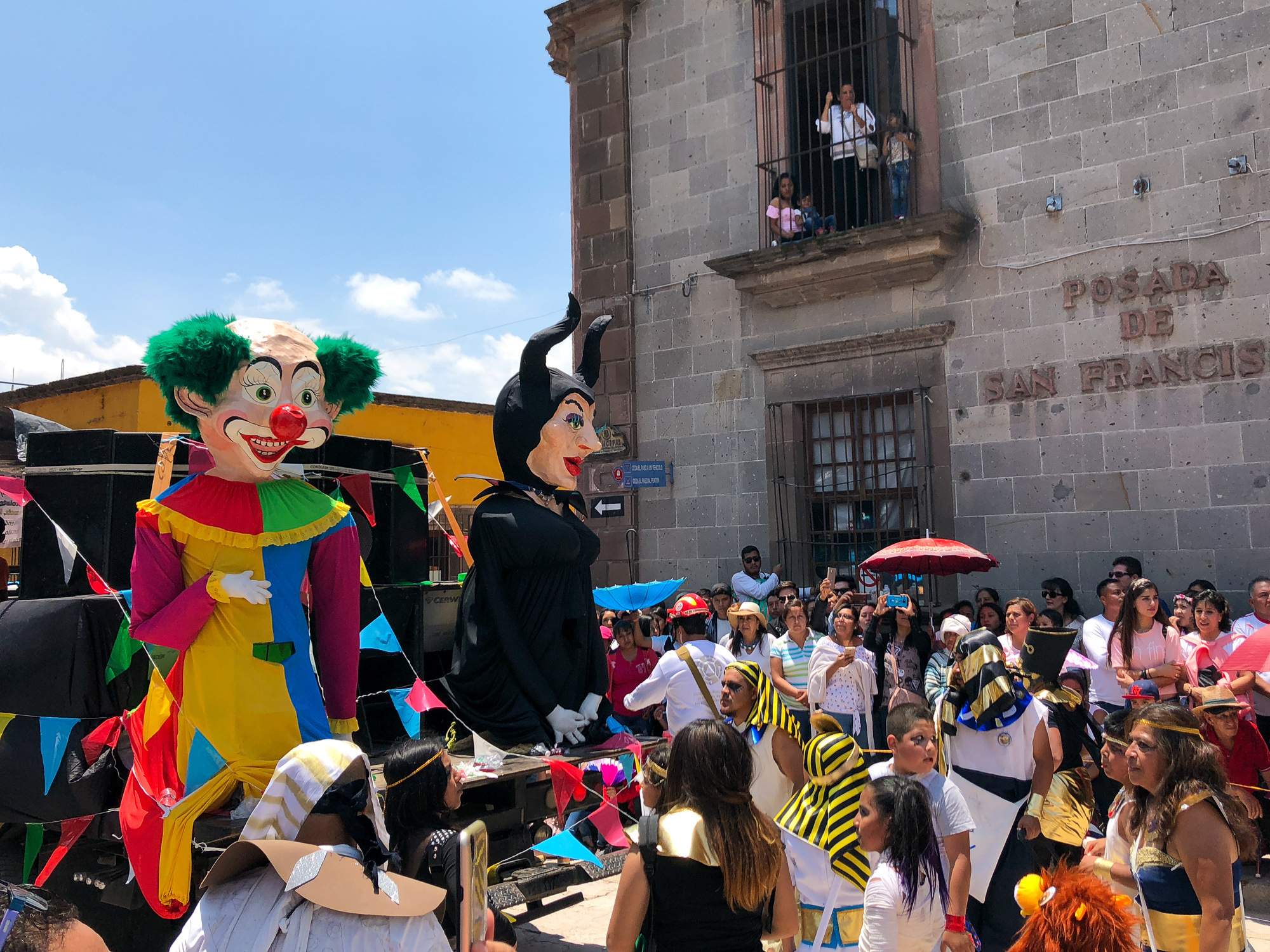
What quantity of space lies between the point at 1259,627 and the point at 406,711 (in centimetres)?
526

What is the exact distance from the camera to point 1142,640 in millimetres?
6363

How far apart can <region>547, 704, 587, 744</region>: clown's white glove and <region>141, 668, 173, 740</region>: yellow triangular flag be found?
1.92 m

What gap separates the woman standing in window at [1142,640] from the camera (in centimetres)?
628

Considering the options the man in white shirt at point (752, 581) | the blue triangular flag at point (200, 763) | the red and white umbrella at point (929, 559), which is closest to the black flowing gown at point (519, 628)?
the blue triangular flag at point (200, 763)

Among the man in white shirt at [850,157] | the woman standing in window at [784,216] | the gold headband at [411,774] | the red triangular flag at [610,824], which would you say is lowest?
the red triangular flag at [610,824]

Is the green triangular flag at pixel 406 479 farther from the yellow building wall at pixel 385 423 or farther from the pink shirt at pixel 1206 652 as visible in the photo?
the yellow building wall at pixel 385 423

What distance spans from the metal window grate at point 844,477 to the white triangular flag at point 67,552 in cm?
720

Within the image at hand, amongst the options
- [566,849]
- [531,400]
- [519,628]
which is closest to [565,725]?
[519,628]

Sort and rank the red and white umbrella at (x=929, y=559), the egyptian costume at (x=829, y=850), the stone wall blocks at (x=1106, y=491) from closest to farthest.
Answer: the egyptian costume at (x=829, y=850), the red and white umbrella at (x=929, y=559), the stone wall blocks at (x=1106, y=491)

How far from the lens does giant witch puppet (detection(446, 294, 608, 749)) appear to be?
542 centimetres

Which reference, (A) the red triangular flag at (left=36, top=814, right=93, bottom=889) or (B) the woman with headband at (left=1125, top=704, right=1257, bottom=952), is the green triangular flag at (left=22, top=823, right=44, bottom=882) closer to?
(A) the red triangular flag at (left=36, top=814, right=93, bottom=889)

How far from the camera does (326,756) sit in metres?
2.26

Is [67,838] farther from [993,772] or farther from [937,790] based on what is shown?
[993,772]

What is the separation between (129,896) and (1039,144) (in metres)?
9.05
